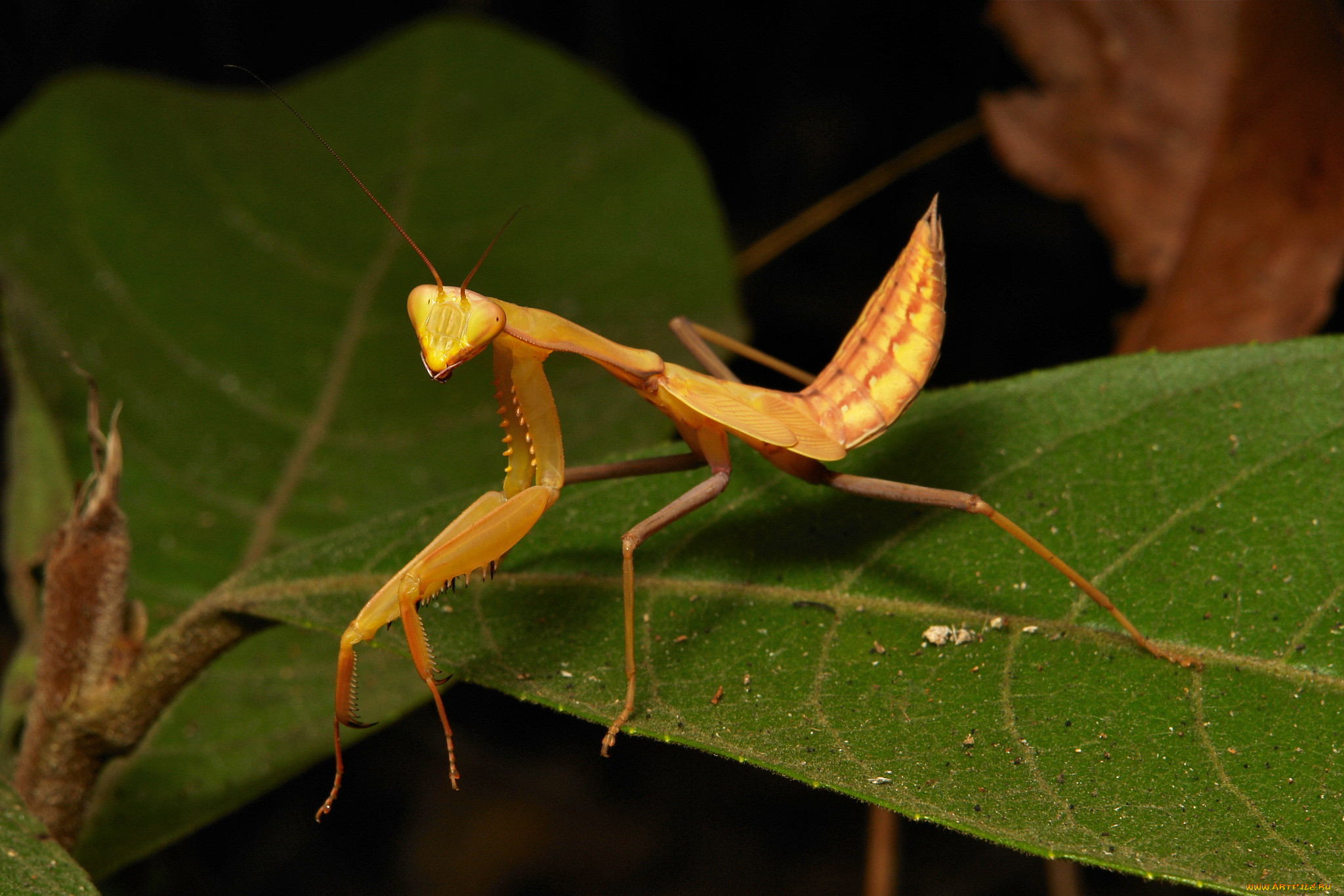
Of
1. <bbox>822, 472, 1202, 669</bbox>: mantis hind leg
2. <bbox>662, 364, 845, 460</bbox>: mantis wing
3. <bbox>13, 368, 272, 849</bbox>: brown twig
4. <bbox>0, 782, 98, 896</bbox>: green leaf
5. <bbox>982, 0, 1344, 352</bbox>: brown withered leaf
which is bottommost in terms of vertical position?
<bbox>0, 782, 98, 896</bbox>: green leaf

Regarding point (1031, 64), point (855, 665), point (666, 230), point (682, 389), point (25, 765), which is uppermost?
point (1031, 64)

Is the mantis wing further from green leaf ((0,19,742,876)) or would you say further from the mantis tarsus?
green leaf ((0,19,742,876))

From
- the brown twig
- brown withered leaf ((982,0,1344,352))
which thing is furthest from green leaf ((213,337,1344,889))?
brown withered leaf ((982,0,1344,352))

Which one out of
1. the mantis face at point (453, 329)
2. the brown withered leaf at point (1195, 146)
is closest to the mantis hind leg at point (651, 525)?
the mantis face at point (453, 329)

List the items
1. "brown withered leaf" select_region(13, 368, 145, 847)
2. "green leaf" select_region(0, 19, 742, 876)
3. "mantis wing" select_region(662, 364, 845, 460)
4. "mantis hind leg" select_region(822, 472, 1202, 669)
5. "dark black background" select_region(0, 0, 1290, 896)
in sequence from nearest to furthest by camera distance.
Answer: "mantis hind leg" select_region(822, 472, 1202, 669)
"brown withered leaf" select_region(13, 368, 145, 847)
"mantis wing" select_region(662, 364, 845, 460)
"green leaf" select_region(0, 19, 742, 876)
"dark black background" select_region(0, 0, 1290, 896)

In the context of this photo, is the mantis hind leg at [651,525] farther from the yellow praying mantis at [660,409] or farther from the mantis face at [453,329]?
the mantis face at [453,329]

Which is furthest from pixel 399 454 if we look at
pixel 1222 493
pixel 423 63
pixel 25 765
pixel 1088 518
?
pixel 1222 493

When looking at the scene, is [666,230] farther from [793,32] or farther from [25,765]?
[25,765]
